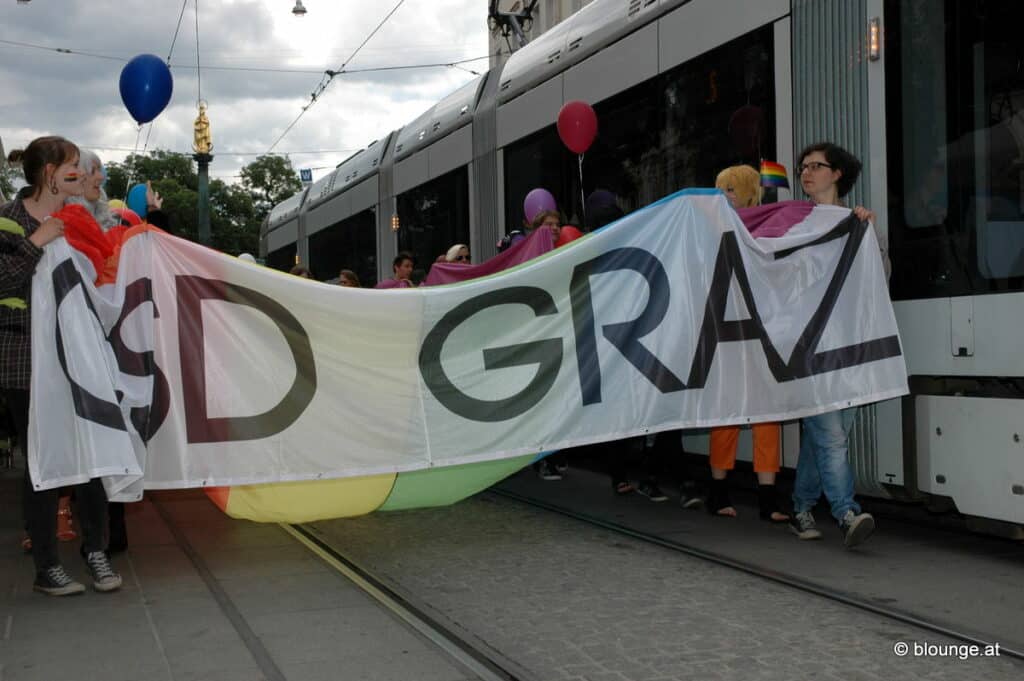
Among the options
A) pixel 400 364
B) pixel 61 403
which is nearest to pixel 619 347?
pixel 400 364

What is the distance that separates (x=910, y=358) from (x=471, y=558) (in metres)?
2.50

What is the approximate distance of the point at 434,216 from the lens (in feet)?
41.3

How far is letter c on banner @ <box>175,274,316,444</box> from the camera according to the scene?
543cm

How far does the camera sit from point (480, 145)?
11172 mm

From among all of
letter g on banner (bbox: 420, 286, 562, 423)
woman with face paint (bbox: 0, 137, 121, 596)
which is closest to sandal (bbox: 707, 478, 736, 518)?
letter g on banner (bbox: 420, 286, 562, 423)

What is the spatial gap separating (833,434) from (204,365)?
3202 millimetres

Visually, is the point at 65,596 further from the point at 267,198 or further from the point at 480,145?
the point at 267,198

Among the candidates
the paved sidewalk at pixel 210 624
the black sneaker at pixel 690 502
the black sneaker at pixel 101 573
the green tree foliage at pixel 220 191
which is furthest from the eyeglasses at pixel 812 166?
the green tree foliage at pixel 220 191

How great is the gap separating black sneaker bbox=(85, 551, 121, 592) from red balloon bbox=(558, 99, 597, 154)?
15.7ft

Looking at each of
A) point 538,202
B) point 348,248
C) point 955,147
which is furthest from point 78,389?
point 348,248

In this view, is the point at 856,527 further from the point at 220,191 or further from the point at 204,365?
the point at 220,191

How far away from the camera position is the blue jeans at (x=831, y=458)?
19.3 ft

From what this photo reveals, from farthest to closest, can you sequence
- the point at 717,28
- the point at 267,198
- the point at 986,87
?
the point at 267,198, the point at 717,28, the point at 986,87

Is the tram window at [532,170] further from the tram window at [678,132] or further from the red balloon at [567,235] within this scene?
the red balloon at [567,235]
